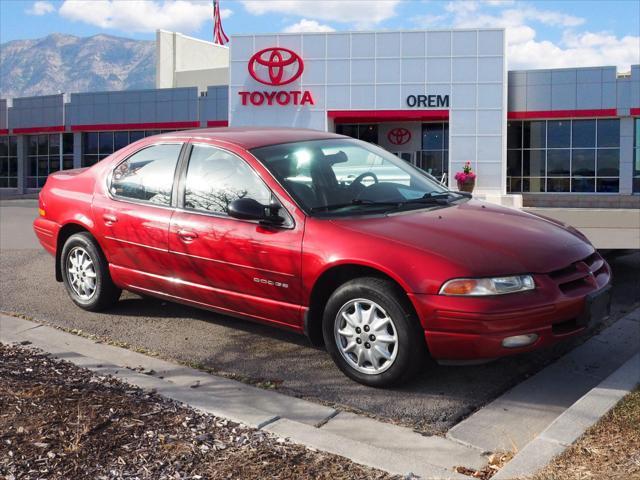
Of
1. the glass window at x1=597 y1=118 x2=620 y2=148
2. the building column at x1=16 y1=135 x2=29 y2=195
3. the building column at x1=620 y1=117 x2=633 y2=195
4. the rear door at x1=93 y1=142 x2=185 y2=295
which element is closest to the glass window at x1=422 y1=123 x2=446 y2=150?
the glass window at x1=597 y1=118 x2=620 y2=148

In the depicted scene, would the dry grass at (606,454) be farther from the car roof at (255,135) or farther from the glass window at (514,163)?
the glass window at (514,163)

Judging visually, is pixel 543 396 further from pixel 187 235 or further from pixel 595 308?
pixel 187 235

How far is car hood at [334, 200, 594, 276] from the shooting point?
4.38 meters

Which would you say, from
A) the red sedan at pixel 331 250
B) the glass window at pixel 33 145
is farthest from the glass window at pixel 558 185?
the red sedan at pixel 331 250

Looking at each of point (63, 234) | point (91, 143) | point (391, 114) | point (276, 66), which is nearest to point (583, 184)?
point (391, 114)

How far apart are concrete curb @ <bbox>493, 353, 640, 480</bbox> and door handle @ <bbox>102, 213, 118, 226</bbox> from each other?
3.81 meters

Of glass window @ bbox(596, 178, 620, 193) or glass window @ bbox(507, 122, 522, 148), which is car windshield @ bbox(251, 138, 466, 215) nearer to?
glass window @ bbox(596, 178, 620, 193)

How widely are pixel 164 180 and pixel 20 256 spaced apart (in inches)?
180

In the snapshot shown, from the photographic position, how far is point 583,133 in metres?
38.1

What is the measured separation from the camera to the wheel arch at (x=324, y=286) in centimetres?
469

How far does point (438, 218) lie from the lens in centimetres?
493

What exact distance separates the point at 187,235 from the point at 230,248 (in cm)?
46

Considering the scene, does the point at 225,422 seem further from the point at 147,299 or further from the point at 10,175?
the point at 10,175

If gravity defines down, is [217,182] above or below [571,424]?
above
